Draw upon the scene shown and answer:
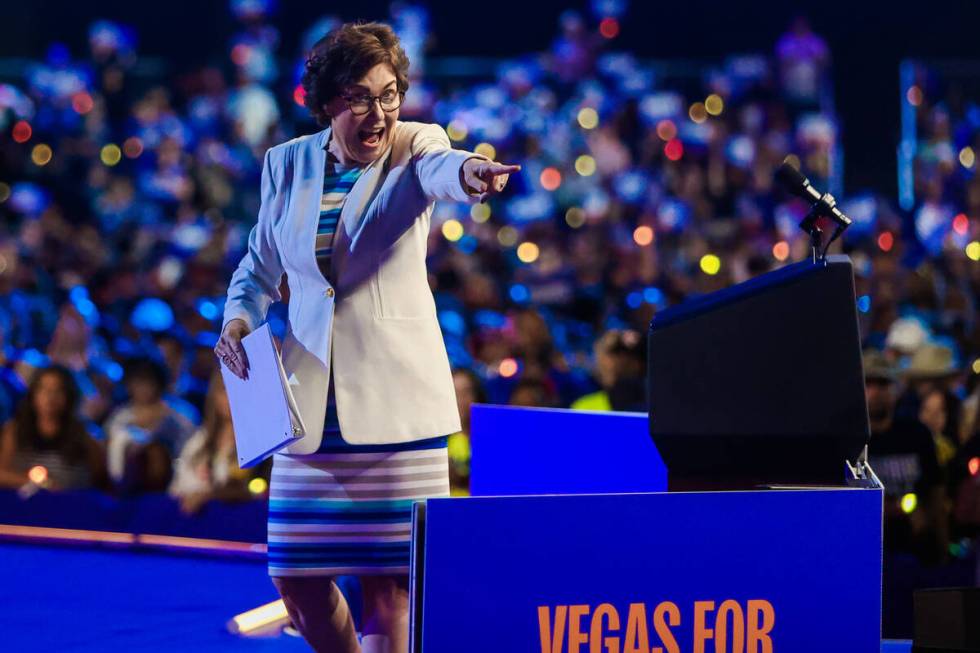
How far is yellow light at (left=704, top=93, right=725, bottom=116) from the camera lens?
11672 millimetres

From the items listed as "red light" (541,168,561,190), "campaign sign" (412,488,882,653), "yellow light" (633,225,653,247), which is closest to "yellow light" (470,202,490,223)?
"red light" (541,168,561,190)

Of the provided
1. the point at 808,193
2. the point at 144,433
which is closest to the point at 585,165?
the point at 144,433

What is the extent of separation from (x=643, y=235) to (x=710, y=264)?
1111 millimetres

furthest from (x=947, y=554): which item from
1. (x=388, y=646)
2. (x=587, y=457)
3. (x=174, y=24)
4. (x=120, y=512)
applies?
(x=174, y=24)

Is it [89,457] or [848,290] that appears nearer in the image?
[848,290]

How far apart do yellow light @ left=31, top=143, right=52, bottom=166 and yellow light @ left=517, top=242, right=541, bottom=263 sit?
4405mm

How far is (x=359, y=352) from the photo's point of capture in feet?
7.82

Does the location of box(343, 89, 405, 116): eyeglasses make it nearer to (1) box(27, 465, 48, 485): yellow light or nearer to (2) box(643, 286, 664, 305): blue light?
(1) box(27, 465, 48, 485): yellow light

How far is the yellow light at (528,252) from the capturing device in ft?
32.2

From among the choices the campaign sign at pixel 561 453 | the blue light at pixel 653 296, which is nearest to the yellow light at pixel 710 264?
the blue light at pixel 653 296

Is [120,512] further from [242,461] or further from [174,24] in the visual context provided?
[174,24]

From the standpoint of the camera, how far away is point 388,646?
243cm

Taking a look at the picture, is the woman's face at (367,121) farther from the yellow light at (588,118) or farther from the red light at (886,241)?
the yellow light at (588,118)

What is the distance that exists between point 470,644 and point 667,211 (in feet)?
29.3
